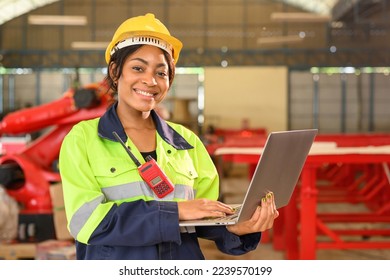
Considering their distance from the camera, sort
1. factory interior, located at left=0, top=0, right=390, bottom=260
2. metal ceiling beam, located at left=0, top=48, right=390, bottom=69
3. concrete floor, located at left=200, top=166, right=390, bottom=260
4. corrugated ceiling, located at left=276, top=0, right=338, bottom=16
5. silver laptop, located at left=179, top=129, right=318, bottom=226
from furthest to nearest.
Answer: metal ceiling beam, located at left=0, top=48, right=390, bottom=69
corrugated ceiling, located at left=276, top=0, right=338, bottom=16
factory interior, located at left=0, top=0, right=390, bottom=260
concrete floor, located at left=200, top=166, right=390, bottom=260
silver laptop, located at left=179, top=129, right=318, bottom=226

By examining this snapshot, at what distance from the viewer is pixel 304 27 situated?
53.0 feet

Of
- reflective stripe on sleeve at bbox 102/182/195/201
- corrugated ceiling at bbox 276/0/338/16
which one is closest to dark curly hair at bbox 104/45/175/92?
reflective stripe on sleeve at bbox 102/182/195/201

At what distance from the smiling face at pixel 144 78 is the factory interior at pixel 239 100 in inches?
74.9

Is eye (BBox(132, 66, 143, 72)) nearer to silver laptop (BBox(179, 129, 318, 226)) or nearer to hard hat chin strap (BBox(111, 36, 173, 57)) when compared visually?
hard hat chin strap (BBox(111, 36, 173, 57))

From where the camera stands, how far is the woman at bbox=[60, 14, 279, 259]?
1.25 metres

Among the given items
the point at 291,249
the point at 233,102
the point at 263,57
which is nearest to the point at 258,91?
the point at 233,102

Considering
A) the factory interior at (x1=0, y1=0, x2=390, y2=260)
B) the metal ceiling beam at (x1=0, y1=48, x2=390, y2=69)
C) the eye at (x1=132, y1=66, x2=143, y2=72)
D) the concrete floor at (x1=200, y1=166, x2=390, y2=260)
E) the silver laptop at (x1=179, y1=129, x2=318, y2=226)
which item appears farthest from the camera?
the metal ceiling beam at (x1=0, y1=48, x2=390, y2=69)

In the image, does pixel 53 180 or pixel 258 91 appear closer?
pixel 53 180

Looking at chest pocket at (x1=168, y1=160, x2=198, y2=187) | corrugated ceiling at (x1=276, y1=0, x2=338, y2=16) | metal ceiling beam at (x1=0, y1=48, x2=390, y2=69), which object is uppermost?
corrugated ceiling at (x1=276, y1=0, x2=338, y2=16)

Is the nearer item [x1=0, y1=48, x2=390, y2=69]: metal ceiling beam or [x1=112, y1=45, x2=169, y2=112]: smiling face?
[x1=112, y1=45, x2=169, y2=112]: smiling face

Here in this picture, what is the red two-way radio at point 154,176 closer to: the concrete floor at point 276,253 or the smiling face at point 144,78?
the smiling face at point 144,78
